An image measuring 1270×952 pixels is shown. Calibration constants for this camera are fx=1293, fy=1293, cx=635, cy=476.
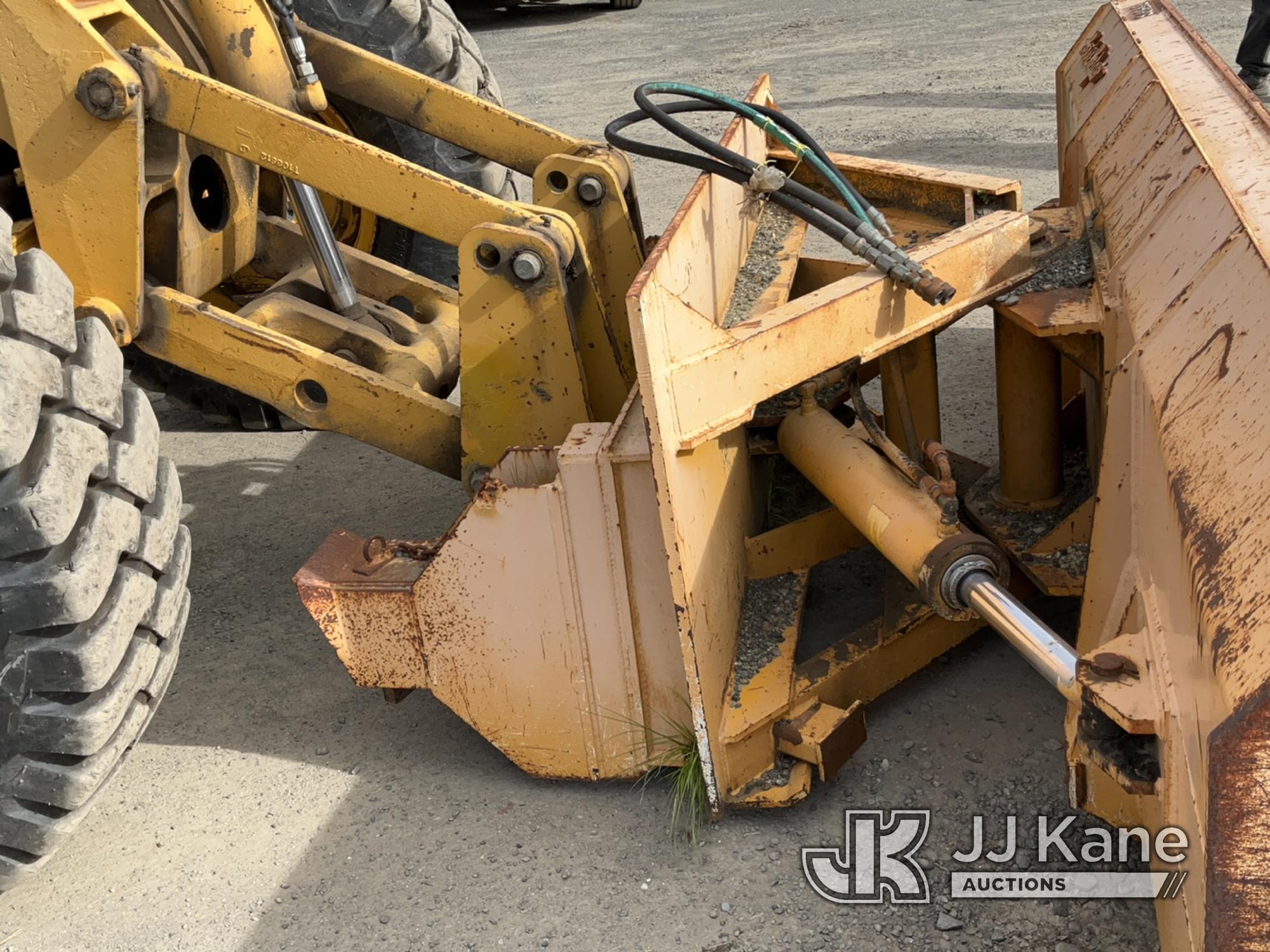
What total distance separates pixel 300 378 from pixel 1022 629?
4.91 ft

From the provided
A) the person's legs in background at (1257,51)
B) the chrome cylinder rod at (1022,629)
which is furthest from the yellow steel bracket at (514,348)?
the person's legs in background at (1257,51)

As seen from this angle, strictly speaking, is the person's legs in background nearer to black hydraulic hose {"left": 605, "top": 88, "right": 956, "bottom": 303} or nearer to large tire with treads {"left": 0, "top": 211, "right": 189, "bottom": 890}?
black hydraulic hose {"left": 605, "top": 88, "right": 956, "bottom": 303}

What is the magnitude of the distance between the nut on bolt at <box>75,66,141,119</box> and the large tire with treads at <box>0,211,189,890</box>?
314mm

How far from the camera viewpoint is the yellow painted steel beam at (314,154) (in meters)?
2.51

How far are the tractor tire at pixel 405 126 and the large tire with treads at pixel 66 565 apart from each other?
1.21 meters

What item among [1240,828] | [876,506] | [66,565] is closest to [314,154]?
[66,565]

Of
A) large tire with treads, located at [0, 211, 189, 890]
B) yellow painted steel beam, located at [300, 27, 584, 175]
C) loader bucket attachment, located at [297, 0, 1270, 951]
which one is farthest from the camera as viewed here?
yellow painted steel beam, located at [300, 27, 584, 175]

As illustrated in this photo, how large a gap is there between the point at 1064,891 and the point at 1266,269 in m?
1.04

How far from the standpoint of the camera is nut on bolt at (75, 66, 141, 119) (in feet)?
7.94

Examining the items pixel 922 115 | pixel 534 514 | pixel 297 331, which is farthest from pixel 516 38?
pixel 534 514

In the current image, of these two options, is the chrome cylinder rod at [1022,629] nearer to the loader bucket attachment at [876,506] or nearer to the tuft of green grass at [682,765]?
the loader bucket attachment at [876,506]

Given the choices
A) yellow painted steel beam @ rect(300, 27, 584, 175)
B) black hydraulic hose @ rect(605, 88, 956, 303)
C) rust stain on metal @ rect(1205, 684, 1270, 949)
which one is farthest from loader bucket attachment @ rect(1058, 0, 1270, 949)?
yellow painted steel beam @ rect(300, 27, 584, 175)

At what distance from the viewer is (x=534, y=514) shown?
227cm

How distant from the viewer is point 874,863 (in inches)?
88.3
